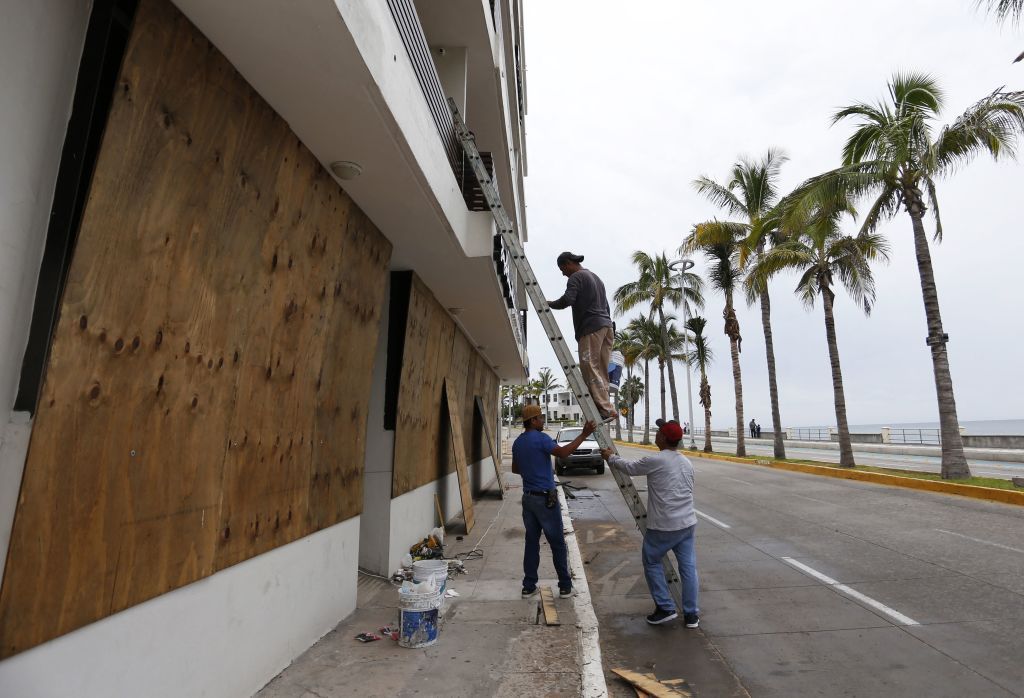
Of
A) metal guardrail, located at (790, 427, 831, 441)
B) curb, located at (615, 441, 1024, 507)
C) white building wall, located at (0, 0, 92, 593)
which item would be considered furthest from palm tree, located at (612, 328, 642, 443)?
white building wall, located at (0, 0, 92, 593)

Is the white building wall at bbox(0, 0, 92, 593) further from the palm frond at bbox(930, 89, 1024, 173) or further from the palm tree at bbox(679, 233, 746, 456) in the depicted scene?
the palm tree at bbox(679, 233, 746, 456)

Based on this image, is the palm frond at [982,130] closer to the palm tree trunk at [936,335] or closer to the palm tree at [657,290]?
the palm tree trunk at [936,335]

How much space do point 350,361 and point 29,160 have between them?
326 cm

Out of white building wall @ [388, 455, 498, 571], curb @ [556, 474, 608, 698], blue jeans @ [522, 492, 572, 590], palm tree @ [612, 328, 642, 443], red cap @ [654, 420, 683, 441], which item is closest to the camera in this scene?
curb @ [556, 474, 608, 698]

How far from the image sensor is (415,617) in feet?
14.9

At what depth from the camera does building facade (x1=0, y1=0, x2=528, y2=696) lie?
7.34 ft

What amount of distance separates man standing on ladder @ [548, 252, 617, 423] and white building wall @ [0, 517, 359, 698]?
2.99m

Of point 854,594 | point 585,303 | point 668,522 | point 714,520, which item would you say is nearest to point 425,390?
point 585,303

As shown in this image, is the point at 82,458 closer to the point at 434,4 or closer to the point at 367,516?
the point at 367,516

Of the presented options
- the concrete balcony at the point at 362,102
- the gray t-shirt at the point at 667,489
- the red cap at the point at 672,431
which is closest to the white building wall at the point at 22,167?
the concrete balcony at the point at 362,102

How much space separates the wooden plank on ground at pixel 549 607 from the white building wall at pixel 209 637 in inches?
75.3

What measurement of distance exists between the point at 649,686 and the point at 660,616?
4.78 ft

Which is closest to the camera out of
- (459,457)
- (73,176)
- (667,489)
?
(73,176)

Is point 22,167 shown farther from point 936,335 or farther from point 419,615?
point 936,335
